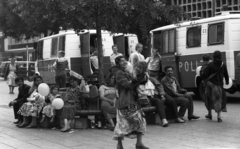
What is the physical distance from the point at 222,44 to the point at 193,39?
1.54 m

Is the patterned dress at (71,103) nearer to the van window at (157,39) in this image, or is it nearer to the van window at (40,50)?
the van window at (157,39)

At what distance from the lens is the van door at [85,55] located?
1930 cm

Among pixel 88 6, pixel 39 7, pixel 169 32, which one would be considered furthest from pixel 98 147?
pixel 169 32

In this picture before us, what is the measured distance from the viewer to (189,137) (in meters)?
9.31

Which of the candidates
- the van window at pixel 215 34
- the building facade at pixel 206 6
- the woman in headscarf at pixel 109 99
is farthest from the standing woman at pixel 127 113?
the building facade at pixel 206 6

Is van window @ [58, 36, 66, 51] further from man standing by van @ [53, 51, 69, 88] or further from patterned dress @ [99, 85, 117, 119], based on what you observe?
patterned dress @ [99, 85, 117, 119]

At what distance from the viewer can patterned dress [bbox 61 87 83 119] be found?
10375 mm

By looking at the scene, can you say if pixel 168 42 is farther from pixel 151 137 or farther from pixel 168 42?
pixel 151 137

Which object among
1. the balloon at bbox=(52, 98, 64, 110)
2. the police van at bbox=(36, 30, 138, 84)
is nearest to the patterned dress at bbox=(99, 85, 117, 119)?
the balloon at bbox=(52, 98, 64, 110)

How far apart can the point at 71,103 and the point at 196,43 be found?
299 inches

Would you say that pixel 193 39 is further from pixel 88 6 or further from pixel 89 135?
pixel 89 135

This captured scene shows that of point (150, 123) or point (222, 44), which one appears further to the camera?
point (222, 44)

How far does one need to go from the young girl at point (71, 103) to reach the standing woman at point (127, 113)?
2.60 meters

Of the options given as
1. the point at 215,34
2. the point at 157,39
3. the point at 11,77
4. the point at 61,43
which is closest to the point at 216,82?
the point at 215,34
